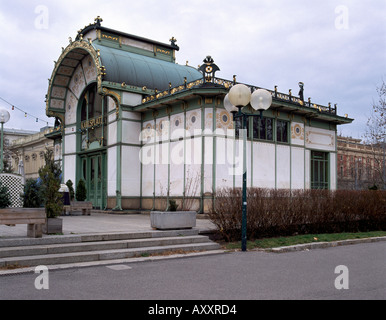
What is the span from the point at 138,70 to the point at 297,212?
14030mm

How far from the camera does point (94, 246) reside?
32.3ft

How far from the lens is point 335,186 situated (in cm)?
2500

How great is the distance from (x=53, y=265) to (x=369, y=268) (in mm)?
6402

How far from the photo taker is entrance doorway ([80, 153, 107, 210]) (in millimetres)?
24141

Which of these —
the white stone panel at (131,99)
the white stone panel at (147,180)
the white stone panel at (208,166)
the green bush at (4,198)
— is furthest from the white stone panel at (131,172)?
the green bush at (4,198)

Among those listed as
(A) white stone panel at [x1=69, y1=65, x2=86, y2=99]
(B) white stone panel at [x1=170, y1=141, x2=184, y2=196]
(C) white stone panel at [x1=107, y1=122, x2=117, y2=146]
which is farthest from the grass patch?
(A) white stone panel at [x1=69, y1=65, x2=86, y2=99]

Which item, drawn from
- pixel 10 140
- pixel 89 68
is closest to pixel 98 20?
pixel 89 68

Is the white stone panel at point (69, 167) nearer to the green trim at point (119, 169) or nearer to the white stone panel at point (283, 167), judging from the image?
the green trim at point (119, 169)

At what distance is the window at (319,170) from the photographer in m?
23.6

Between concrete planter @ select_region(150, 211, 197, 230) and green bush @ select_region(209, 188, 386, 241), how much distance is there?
0.69 metres

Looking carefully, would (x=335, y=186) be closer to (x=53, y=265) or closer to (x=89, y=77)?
(x=89, y=77)

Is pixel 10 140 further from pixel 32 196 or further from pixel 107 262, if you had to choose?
pixel 107 262

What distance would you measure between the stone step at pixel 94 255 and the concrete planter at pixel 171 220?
932 mm
